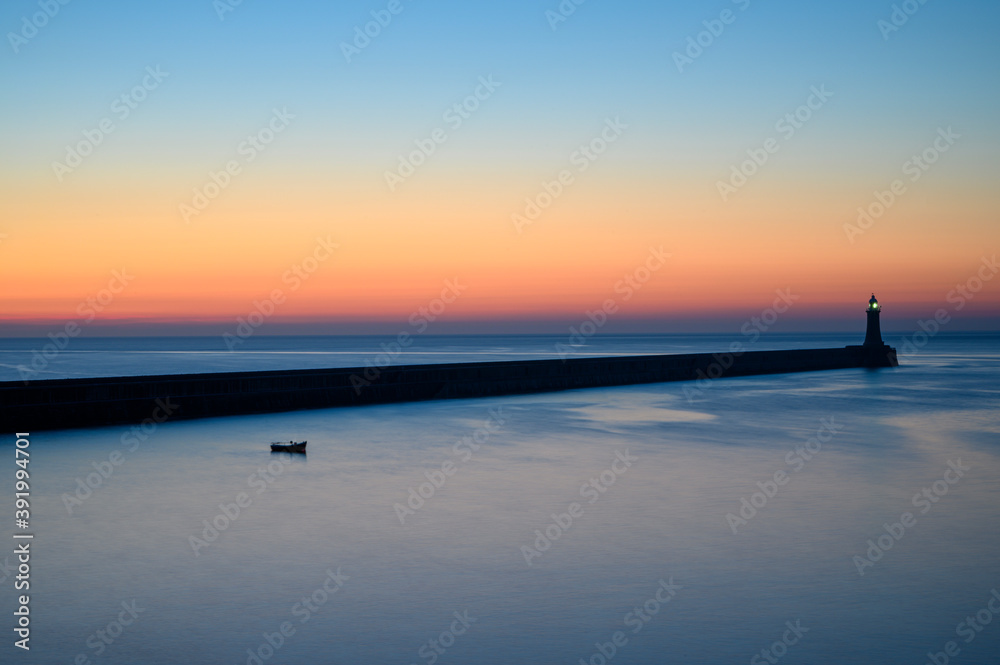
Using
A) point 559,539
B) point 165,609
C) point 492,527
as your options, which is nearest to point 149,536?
point 165,609

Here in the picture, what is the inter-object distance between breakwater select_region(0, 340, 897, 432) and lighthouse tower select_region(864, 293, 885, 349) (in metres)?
12.8

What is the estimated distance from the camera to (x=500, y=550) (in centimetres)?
997

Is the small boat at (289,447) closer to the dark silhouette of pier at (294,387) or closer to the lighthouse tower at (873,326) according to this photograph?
the dark silhouette of pier at (294,387)

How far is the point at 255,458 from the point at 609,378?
77.5ft

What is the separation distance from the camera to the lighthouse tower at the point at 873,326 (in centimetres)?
5178

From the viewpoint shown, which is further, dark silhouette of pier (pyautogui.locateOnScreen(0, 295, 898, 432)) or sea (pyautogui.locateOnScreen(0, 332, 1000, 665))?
dark silhouette of pier (pyautogui.locateOnScreen(0, 295, 898, 432))

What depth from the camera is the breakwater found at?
1967 cm

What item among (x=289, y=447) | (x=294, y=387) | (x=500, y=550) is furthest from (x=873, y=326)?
(x=500, y=550)

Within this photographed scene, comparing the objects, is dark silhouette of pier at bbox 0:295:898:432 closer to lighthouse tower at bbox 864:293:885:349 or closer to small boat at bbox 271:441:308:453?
small boat at bbox 271:441:308:453

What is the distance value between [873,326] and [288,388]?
1541 inches

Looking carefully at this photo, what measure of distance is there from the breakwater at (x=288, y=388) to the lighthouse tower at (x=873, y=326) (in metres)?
12.8

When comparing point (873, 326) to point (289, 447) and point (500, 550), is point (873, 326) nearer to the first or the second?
point (289, 447)

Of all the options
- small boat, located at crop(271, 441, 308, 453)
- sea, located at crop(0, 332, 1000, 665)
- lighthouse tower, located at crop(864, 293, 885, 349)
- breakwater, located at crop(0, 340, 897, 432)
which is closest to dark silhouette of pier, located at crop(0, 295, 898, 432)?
breakwater, located at crop(0, 340, 897, 432)

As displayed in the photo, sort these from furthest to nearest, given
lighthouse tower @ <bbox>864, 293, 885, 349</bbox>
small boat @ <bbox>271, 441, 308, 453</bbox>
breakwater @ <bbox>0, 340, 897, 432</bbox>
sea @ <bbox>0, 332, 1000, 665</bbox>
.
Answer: lighthouse tower @ <bbox>864, 293, 885, 349</bbox>
breakwater @ <bbox>0, 340, 897, 432</bbox>
small boat @ <bbox>271, 441, 308, 453</bbox>
sea @ <bbox>0, 332, 1000, 665</bbox>
